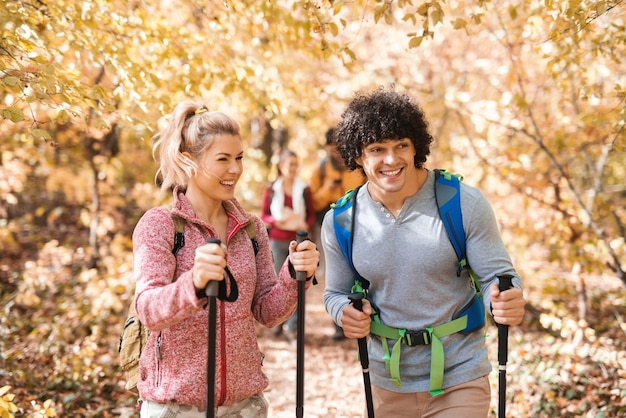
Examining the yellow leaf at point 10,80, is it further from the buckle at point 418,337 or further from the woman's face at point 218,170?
the buckle at point 418,337

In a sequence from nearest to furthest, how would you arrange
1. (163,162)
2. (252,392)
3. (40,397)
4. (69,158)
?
(252,392) < (163,162) < (40,397) < (69,158)

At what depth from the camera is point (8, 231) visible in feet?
26.3

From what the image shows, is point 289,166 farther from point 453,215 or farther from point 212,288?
point 212,288

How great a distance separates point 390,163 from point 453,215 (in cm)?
39

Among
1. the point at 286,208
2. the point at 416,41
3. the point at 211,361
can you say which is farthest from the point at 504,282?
the point at 286,208

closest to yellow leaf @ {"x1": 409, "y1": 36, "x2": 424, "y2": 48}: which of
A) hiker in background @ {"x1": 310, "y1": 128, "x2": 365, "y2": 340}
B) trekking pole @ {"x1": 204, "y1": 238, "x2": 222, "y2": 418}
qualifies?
trekking pole @ {"x1": 204, "y1": 238, "x2": 222, "y2": 418}

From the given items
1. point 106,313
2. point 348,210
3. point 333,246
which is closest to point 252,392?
point 333,246

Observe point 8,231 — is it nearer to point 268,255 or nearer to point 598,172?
point 268,255

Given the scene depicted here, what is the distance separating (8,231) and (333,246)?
6797mm

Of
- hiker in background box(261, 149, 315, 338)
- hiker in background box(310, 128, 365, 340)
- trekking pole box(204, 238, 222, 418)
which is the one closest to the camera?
trekking pole box(204, 238, 222, 418)

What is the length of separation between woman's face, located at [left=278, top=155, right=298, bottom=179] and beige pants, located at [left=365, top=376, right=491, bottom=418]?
4.53 metres

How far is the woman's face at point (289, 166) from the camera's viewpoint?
7.07 m

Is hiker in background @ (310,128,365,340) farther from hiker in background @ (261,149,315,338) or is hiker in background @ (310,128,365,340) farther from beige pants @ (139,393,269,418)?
beige pants @ (139,393,269,418)

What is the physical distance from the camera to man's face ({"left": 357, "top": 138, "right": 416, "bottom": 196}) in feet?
8.91
